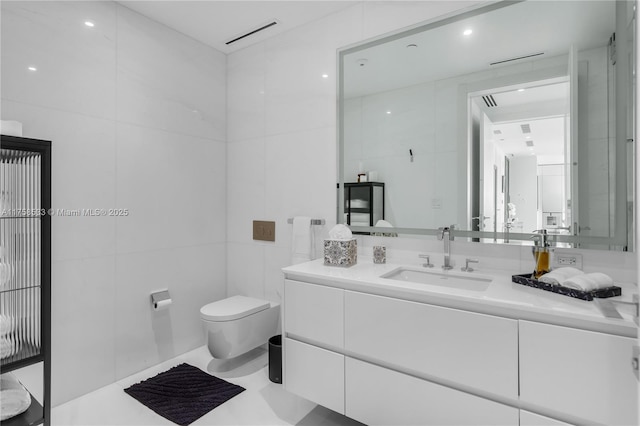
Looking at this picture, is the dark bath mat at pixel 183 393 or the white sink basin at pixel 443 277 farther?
the dark bath mat at pixel 183 393

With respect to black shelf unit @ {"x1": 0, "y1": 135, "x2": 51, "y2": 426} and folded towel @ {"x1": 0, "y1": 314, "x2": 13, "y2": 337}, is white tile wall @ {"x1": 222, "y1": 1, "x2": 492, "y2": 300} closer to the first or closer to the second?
black shelf unit @ {"x1": 0, "y1": 135, "x2": 51, "y2": 426}

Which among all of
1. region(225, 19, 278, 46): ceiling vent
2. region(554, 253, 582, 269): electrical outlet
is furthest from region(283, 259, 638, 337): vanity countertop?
region(225, 19, 278, 46): ceiling vent

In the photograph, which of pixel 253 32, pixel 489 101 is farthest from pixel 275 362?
pixel 253 32

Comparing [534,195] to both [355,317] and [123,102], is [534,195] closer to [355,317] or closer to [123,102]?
[355,317]

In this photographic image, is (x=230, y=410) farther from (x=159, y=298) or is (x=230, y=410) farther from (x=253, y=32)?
(x=253, y=32)

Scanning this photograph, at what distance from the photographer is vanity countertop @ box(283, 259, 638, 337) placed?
1.18 m

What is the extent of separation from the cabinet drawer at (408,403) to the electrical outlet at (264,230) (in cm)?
122

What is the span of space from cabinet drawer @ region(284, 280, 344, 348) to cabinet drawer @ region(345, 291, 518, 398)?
6 centimetres

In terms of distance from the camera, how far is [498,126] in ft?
5.88

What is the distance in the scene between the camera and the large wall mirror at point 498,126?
5.12 feet

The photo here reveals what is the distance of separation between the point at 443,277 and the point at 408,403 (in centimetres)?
64

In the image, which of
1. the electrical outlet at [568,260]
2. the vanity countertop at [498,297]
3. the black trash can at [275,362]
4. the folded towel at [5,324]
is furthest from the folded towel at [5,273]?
the electrical outlet at [568,260]

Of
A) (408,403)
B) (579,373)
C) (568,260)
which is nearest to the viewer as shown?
(579,373)

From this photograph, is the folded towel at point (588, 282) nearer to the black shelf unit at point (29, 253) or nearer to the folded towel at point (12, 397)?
the black shelf unit at point (29, 253)
